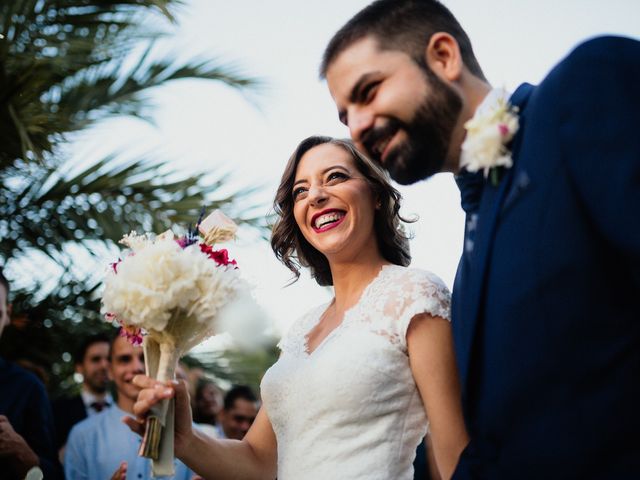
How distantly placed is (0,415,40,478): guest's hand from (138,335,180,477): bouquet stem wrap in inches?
76.9

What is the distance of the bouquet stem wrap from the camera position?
236 cm

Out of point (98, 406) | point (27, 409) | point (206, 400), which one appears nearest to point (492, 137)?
point (27, 409)

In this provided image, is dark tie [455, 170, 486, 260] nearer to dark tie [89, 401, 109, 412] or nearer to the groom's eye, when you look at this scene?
the groom's eye

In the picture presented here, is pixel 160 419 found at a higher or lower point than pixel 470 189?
lower

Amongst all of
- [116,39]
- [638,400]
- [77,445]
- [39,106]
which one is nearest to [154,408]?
[638,400]

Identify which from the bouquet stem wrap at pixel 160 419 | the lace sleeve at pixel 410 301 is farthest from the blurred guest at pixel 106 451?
the lace sleeve at pixel 410 301

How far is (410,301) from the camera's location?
8.45 feet

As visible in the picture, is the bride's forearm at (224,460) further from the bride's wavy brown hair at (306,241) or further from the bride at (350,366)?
the bride's wavy brown hair at (306,241)

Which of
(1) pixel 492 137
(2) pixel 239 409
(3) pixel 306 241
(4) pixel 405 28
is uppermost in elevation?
(4) pixel 405 28

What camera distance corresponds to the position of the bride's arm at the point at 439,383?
7.44 feet

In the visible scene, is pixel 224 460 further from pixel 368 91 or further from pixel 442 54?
pixel 442 54

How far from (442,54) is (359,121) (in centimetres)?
29

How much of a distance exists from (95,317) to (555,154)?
5344 millimetres

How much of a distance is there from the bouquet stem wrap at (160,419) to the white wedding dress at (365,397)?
0.52 m
